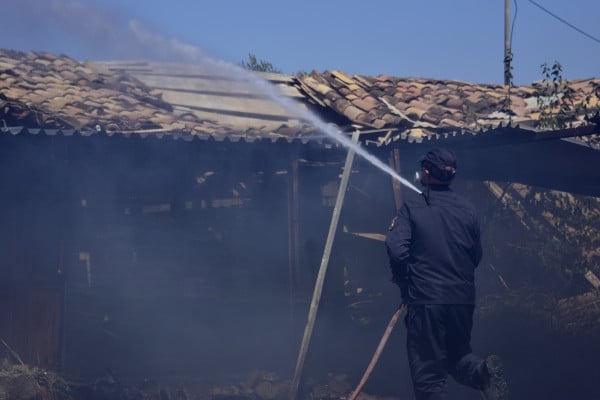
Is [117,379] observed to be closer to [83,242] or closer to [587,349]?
[83,242]

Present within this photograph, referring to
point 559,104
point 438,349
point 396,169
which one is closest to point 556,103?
point 559,104

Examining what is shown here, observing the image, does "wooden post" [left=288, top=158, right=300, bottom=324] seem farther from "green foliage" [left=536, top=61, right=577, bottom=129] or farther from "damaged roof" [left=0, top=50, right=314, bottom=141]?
"green foliage" [left=536, top=61, right=577, bottom=129]

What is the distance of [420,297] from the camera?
514 cm

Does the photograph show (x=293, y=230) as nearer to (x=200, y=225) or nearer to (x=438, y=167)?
(x=200, y=225)

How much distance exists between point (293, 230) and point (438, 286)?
384 cm

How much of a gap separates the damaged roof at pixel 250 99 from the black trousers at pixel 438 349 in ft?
17.1

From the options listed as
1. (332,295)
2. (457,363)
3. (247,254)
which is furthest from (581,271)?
(457,363)

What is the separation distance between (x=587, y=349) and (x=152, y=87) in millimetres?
8719

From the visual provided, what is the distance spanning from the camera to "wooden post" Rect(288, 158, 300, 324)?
340 inches

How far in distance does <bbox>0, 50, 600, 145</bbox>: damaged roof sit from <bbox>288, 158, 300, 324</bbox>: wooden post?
53.3 inches

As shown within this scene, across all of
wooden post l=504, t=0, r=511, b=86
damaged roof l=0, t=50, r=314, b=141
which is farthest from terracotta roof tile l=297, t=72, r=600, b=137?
wooden post l=504, t=0, r=511, b=86

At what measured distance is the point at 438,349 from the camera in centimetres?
504

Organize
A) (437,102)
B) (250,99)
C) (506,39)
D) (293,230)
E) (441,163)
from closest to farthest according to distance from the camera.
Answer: (441,163) → (293,230) → (250,99) → (437,102) → (506,39)

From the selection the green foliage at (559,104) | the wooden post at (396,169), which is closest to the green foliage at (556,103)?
the green foliage at (559,104)
